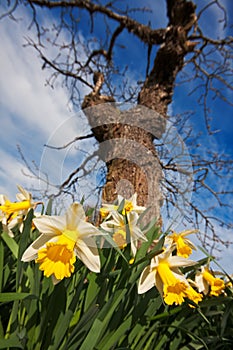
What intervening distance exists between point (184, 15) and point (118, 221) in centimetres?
357

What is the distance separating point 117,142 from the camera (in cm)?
127

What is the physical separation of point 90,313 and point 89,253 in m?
0.10

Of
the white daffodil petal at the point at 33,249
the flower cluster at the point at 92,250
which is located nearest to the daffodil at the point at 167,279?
the flower cluster at the point at 92,250

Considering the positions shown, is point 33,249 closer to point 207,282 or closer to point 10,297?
point 10,297

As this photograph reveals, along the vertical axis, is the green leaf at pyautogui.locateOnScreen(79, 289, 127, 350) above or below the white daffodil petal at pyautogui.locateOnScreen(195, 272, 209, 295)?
below

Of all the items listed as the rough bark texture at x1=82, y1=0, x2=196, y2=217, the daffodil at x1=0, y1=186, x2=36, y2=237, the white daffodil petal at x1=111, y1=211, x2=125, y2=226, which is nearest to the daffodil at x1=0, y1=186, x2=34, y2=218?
the daffodil at x1=0, y1=186, x2=36, y2=237

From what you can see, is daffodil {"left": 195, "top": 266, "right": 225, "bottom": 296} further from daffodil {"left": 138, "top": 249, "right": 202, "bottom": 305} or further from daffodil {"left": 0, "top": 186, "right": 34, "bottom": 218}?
daffodil {"left": 0, "top": 186, "right": 34, "bottom": 218}

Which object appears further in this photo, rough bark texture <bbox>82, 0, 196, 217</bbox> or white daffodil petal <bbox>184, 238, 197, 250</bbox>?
rough bark texture <bbox>82, 0, 196, 217</bbox>

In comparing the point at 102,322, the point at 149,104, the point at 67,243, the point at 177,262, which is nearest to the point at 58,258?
the point at 67,243

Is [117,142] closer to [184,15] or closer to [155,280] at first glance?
[155,280]

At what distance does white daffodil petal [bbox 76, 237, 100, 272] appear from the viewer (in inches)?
21.0

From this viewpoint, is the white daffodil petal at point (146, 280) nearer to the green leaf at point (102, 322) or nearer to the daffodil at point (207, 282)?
the green leaf at point (102, 322)

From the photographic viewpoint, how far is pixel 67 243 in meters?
0.53

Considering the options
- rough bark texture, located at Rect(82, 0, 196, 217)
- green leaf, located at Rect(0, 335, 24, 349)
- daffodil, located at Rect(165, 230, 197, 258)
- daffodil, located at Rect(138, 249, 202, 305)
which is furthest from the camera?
rough bark texture, located at Rect(82, 0, 196, 217)
